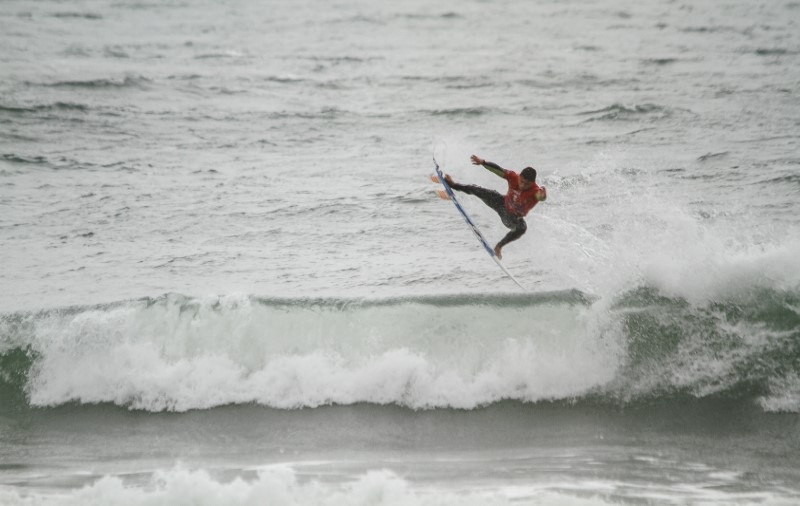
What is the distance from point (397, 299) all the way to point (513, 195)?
207 cm

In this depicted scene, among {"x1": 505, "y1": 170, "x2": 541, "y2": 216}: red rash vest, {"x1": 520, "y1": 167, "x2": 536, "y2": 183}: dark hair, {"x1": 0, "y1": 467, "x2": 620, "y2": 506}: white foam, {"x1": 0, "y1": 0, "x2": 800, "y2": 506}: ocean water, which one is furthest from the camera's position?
{"x1": 505, "y1": 170, "x2": 541, "y2": 216}: red rash vest

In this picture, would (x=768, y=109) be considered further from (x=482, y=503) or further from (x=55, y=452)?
(x=55, y=452)

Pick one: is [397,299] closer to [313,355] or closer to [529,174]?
[313,355]

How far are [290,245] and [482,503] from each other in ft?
23.4

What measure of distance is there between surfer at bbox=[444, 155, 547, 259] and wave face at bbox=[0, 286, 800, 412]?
3.63ft

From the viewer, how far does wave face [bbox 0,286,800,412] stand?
31.4 feet

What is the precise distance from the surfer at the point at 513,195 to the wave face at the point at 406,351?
1108mm

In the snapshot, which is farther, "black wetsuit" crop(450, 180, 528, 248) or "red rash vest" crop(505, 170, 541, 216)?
"black wetsuit" crop(450, 180, 528, 248)

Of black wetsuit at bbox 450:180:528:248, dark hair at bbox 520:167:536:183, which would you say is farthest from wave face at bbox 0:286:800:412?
dark hair at bbox 520:167:536:183

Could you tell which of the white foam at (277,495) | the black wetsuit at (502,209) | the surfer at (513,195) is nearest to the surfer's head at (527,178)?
the surfer at (513,195)

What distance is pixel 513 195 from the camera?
10.1 metres

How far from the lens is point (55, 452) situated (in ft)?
29.5

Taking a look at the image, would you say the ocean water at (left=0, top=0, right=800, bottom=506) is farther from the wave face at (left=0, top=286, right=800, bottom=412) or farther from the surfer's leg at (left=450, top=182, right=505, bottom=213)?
the surfer's leg at (left=450, top=182, right=505, bottom=213)

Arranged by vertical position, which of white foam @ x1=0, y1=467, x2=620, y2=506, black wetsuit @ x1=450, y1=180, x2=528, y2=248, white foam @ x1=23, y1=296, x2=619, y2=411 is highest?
black wetsuit @ x1=450, y1=180, x2=528, y2=248
